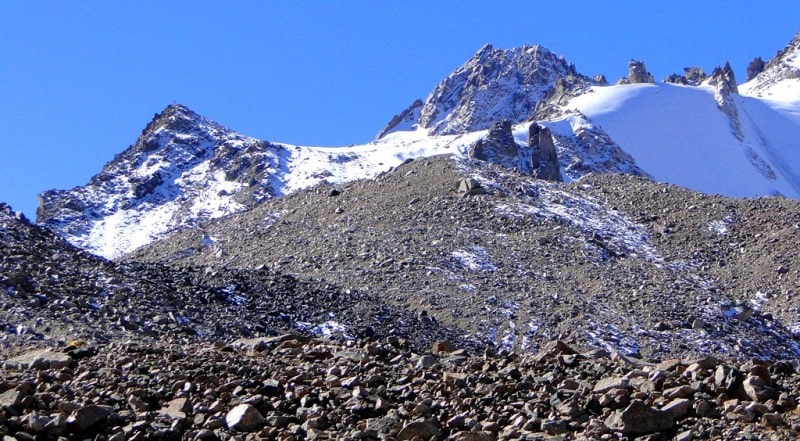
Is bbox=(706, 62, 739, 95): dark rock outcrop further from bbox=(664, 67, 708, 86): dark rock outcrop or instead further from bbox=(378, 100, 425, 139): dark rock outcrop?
bbox=(378, 100, 425, 139): dark rock outcrop

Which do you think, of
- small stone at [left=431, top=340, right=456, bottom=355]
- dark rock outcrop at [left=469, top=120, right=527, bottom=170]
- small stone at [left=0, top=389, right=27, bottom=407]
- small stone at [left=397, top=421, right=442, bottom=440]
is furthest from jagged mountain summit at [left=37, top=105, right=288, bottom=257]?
small stone at [left=397, top=421, right=442, bottom=440]

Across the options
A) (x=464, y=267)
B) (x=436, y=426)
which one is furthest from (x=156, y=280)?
(x=436, y=426)

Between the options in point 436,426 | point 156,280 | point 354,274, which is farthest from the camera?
point 354,274

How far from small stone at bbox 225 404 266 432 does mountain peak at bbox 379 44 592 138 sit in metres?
111

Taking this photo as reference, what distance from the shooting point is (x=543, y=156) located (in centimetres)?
7150

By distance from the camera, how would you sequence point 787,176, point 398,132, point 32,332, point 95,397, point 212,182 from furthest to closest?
point 398,132
point 787,176
point 212,182
point 32,332
point 95,397

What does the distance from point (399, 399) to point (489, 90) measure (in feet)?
405

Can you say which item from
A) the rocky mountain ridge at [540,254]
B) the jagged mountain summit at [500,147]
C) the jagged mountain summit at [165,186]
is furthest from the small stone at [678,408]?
the jagged mountain summit at [165,186]

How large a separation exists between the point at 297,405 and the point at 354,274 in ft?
61.7

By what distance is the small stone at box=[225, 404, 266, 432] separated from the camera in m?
10.9

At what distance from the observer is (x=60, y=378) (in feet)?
41.6

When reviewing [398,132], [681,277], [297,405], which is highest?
[398,132]

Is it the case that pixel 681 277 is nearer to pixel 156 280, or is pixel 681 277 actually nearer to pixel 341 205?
pixel 341 205

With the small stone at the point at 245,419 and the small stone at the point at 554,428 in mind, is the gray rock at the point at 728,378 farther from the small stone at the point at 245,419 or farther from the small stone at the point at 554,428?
the small stone at the point at 245,419
